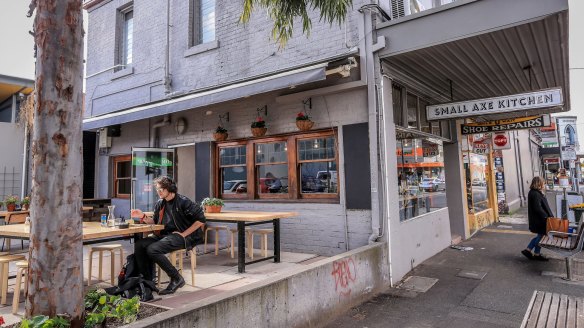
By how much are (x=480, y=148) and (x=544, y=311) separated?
9992 mm

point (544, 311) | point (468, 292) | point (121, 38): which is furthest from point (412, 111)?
point (121, 38)

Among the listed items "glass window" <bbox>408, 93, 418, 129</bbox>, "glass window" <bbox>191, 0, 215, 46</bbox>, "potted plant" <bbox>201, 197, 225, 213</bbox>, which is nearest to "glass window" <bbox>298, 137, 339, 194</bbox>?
"potted plant" <bbox>201, 197, 225, 213</bbox>

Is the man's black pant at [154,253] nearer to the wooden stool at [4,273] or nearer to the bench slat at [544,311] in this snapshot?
the wooden stool at [4,273]

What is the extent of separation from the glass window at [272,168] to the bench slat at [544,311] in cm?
487

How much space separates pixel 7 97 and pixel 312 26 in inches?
671

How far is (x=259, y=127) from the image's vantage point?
24.5 ft

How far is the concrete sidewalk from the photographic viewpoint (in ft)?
14.5

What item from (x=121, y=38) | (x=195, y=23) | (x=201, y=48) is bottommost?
(x=201, y=48)

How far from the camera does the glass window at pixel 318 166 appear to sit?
6.92 metres

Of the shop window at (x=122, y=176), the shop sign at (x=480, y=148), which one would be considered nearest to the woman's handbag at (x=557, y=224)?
the shop sign at (x=480, y=148)

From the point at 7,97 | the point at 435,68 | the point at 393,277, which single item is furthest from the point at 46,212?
the point at 7,97

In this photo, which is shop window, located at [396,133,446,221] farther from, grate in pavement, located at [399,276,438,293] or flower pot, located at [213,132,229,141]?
flower pot, located at [213,132,229,141]

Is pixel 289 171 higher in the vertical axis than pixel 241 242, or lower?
higher

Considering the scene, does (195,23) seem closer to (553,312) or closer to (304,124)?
(304,124)
